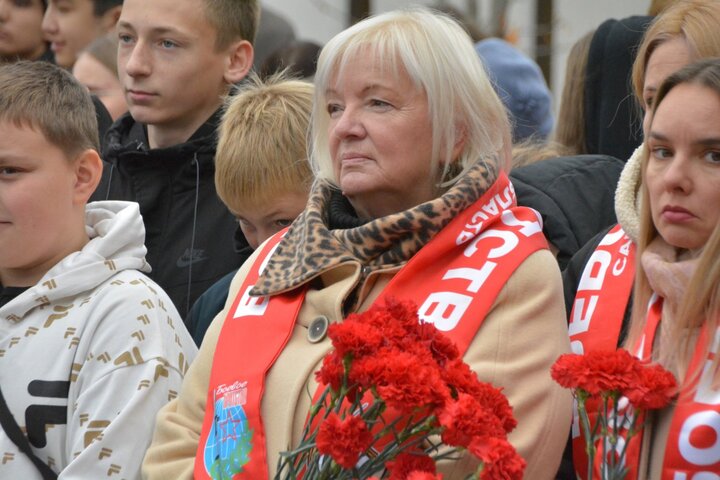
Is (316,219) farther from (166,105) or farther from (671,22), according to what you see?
(166,105)

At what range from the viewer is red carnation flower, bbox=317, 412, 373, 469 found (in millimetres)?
2463

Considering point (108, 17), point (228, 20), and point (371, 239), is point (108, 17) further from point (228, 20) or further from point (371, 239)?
point (371, 239)

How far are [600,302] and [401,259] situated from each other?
49 centimetres

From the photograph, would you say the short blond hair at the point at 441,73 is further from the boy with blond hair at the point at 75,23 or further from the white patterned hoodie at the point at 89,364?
the boy with blond hair at the point at 75,23

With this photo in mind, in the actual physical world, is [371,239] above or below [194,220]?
above

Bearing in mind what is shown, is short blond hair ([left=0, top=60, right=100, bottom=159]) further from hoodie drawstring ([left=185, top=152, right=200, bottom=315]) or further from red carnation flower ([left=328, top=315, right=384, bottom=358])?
red carnation flower ([left=328, top=315, right=384, bottom=358])

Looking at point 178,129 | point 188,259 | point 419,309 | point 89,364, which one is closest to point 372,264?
point 419,309

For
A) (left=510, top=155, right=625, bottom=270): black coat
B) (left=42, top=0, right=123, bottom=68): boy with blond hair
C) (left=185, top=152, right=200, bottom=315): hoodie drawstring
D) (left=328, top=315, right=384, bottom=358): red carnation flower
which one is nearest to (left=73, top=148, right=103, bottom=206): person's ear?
(left=185, top=152, right=200, bottom=315): hoodie drawstring

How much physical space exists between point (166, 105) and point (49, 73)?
0.89 metres

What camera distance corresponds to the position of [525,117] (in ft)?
17.6

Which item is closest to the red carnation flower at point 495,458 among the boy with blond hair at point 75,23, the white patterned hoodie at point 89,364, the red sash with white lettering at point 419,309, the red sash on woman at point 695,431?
the red sash on woman at point 695,431

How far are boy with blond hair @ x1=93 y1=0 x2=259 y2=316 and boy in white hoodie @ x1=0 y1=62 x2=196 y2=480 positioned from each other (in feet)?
2.10

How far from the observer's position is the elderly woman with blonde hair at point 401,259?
10.4 ft

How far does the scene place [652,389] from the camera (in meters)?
2.86
